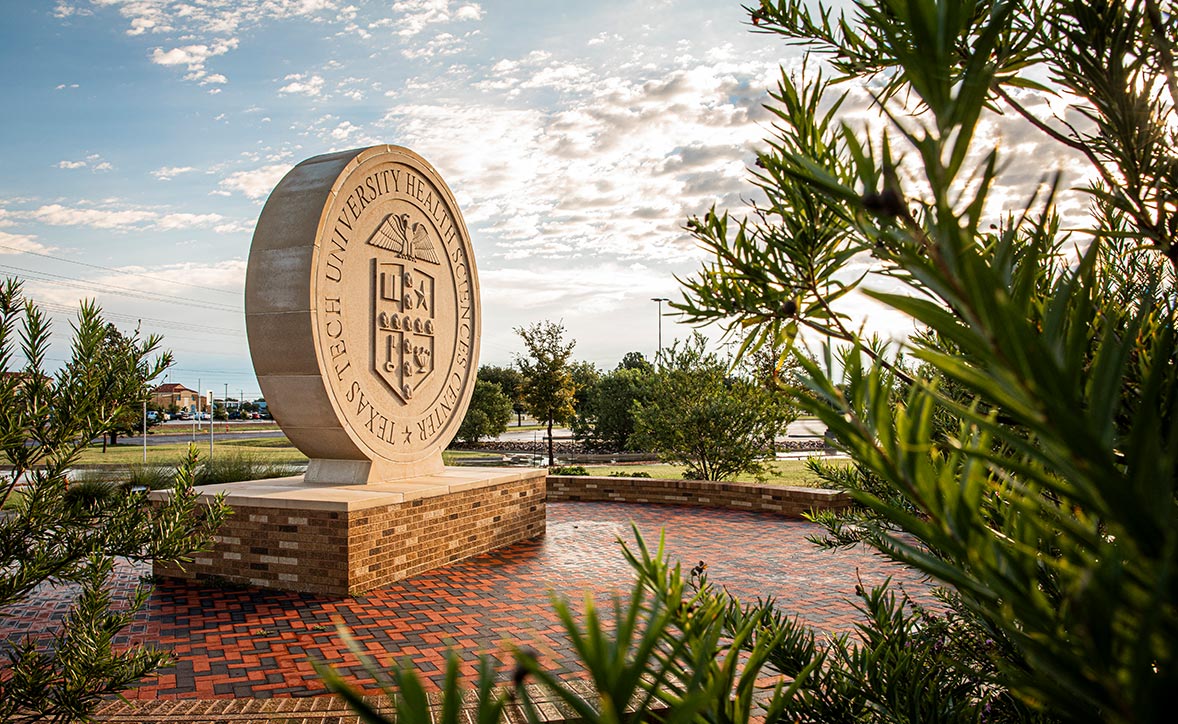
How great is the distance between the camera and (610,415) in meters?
42.5

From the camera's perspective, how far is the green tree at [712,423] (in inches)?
669

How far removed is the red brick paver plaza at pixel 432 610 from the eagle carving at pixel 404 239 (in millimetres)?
3911

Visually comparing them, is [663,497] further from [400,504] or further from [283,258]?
[283,258]

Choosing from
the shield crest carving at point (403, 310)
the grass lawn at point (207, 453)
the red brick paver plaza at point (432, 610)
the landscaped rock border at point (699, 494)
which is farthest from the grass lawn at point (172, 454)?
the landscaped rock border at point (699, 494)

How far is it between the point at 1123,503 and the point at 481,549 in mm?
9655

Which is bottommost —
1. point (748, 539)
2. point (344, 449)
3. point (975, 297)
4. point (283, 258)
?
point (748, 539)

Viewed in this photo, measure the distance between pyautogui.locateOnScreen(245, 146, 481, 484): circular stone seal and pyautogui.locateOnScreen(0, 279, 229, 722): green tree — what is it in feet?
17.6

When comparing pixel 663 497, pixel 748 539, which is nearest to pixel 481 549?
pixel 748 539

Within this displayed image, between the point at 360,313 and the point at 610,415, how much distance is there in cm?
3373

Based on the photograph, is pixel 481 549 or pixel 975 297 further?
pixel 481 549

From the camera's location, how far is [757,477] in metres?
17.8

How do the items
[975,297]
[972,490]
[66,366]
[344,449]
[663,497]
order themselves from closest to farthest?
[975,297]
[972,490]
[66,366]
[344,449]
[663,497]

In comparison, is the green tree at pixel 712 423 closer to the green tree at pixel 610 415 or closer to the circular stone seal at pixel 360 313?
the circular stone seal at pixel 360 313

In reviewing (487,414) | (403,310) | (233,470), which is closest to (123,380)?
(403,310)
